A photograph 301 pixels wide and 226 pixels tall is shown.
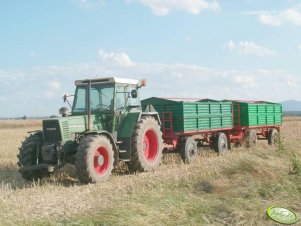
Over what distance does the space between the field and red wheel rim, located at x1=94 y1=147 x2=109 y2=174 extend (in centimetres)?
34

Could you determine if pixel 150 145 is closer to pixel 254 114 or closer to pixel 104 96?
pixel 104 96

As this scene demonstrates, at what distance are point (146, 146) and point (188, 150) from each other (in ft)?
5.69

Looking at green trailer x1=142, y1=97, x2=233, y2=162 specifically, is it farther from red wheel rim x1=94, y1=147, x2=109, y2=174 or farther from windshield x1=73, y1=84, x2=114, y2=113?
red wheel rim x1=94, y1=147, x2=109, y2=174

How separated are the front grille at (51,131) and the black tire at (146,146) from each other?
1.83m

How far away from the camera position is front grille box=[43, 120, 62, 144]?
1002 cm

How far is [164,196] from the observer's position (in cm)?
777

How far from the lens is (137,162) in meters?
10.9

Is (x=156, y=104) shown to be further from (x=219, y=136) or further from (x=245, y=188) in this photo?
(x=245, y=188)

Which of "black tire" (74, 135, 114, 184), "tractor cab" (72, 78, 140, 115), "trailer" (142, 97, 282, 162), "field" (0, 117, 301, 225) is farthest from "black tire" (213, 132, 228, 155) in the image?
"black tire" (74, 135, 114, 184)

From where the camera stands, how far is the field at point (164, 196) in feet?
21.5

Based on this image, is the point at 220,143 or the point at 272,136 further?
the point at 272,136

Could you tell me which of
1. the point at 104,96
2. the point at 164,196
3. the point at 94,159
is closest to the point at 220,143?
the point at 104,96

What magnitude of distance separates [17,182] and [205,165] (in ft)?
15.1

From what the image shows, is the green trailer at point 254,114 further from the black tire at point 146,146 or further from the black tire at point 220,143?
the black tire at point 146,146
